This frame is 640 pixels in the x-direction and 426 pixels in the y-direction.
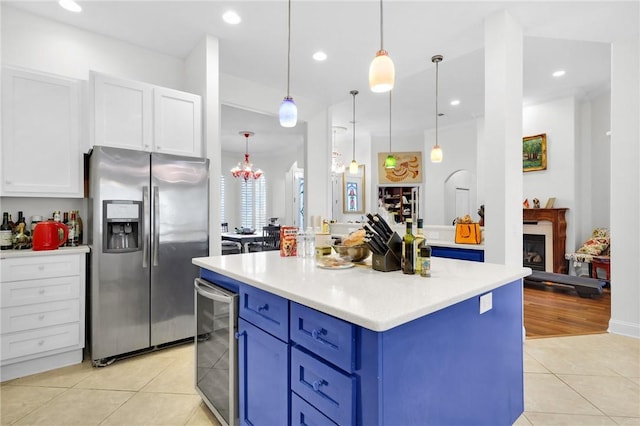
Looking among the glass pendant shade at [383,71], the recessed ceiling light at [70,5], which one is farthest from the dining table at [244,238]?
the glass pendant shade at [383,71]

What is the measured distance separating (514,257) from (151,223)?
3.21 meters

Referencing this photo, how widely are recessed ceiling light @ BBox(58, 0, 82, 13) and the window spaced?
6.74m

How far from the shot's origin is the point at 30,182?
265 cm

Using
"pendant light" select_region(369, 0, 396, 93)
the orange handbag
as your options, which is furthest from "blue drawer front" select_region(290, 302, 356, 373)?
the orange handbag

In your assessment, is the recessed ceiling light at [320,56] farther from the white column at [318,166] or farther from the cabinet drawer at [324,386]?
the cabinet drawer at [324,386]

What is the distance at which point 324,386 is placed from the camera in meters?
1.16

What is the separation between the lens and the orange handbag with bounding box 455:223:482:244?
348 cm

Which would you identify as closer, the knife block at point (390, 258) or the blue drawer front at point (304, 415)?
the blue drawer front at point (304, 415)

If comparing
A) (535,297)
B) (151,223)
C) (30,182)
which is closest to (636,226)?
(535,297)

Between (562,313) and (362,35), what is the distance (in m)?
3.90

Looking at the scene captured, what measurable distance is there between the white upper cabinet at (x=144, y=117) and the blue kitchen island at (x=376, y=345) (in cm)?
178

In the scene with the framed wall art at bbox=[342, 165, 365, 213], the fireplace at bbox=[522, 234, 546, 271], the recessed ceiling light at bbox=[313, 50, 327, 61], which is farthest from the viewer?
the framed wall art at bbox=[342, 165, 365, 213]

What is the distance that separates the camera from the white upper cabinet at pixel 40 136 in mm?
2566

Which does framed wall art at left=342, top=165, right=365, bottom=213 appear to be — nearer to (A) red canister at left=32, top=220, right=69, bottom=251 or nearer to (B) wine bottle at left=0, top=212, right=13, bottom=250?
(A) red canister at left=32, top=220, right=69, bottom=251
